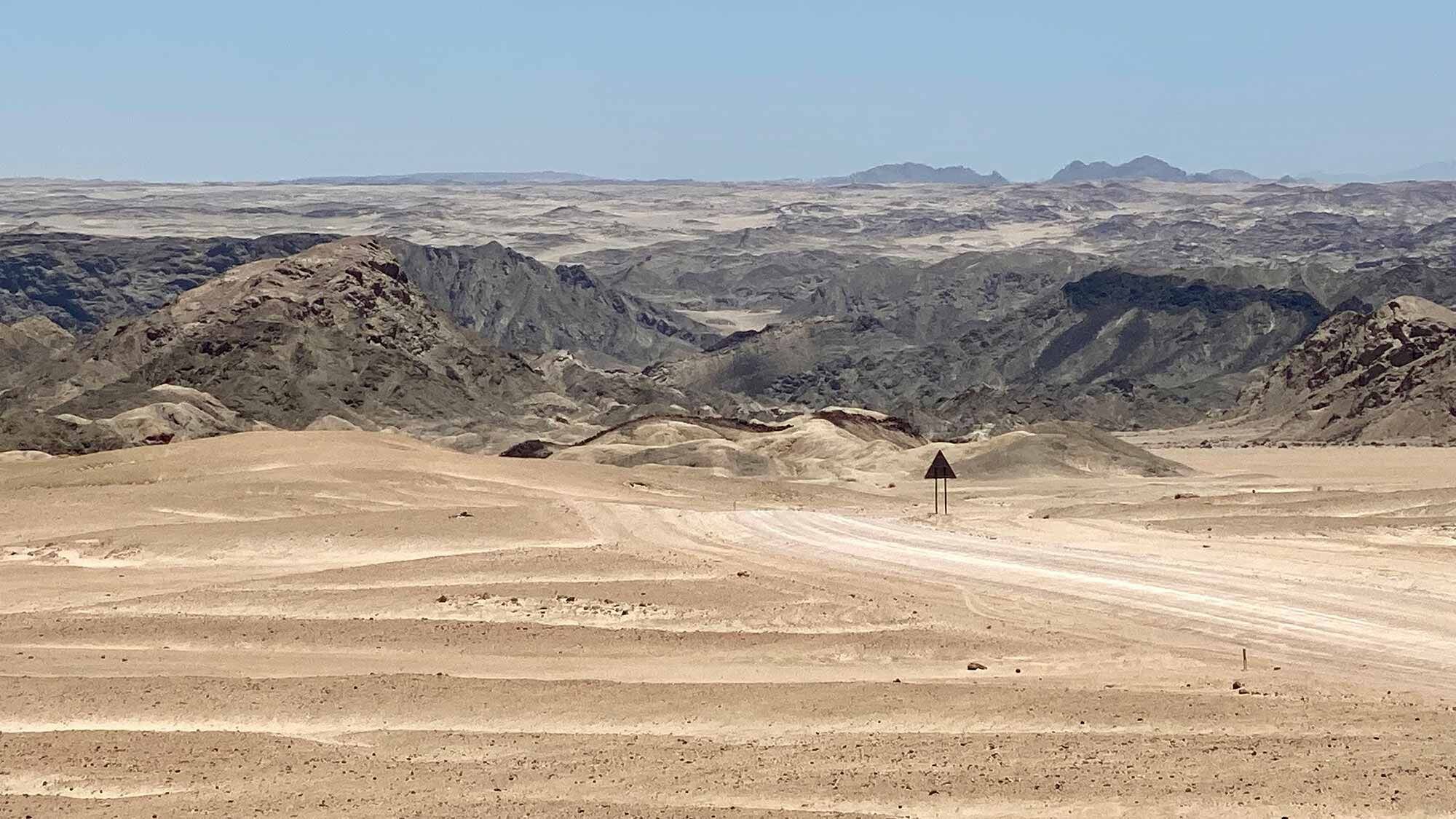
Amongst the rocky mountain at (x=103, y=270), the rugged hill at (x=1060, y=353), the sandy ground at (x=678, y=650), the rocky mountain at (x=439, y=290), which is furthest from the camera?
the rocky mountain at (x=103, y=270)

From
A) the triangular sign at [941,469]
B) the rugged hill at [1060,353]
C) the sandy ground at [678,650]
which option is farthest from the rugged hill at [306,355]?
the triangular sign at [941,469]

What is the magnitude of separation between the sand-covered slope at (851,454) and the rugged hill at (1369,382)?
20206mm

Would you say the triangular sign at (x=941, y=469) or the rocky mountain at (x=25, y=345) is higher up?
the triangular sign at (x=941, y=469)

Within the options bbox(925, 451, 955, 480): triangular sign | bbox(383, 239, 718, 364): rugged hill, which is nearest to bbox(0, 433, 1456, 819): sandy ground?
bbox(925, 451, 955, 480): triangular sign

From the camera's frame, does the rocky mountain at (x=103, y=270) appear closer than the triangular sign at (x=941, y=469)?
No

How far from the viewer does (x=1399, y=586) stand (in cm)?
2488

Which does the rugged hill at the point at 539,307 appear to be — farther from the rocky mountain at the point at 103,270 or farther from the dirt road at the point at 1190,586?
the dirt road at the point at 1190,586

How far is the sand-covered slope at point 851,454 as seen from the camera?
50.8 meters

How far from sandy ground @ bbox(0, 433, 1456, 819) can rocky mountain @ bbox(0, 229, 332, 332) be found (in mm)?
110798

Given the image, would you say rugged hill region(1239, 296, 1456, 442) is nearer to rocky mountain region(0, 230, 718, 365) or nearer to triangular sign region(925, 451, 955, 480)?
triangular sign region(925, 451, 955, 480)

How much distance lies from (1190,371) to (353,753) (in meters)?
98.1

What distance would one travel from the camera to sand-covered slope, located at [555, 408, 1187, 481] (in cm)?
5075

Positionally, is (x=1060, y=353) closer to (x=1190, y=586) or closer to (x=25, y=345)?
(x=25, y=345)

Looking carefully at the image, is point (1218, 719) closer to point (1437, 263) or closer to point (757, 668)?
point (757, 668)
